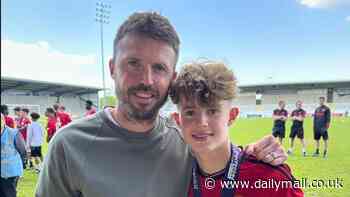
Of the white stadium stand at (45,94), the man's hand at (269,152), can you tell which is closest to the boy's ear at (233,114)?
the man's hand at (269,152)

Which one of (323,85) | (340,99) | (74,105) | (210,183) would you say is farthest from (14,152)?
(323,85)

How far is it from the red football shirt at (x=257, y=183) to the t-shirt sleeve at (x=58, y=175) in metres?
0.50

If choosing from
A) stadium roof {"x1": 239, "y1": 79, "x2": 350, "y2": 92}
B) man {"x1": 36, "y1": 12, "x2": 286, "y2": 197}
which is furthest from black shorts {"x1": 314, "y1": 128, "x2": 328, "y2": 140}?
stadium roof {"x1": 239, "y1": 79, "x2": 350, "y2": 92}

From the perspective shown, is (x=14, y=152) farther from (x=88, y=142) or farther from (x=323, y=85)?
(x=323, y=85)

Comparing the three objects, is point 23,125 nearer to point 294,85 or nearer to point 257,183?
point 257,183

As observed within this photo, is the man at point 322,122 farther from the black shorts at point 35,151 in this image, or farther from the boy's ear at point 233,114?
the boy's ear at point 233,114

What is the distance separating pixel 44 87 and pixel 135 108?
2935 cm

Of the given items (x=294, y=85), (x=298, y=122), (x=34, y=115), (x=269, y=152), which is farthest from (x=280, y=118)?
(x=294, y=85)

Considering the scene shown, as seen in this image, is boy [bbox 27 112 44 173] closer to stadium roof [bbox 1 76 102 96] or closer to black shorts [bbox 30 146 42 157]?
black shorts [bbox 30 146 42 157]

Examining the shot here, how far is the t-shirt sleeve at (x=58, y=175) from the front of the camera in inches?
51.4

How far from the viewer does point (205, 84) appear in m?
1.31

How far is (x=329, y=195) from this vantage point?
409 centimetres

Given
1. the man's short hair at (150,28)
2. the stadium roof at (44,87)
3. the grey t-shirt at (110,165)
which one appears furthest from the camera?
the stadium roof at (44,87)

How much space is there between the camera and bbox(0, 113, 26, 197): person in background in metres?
3.85
